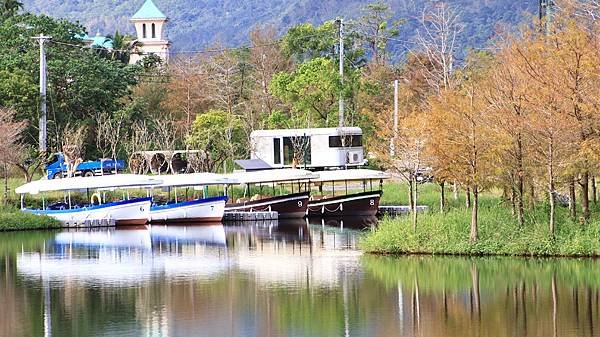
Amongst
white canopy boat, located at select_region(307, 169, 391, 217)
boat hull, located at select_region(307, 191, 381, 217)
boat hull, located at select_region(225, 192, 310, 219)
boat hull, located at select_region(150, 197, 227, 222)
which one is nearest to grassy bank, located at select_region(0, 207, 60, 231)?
boat hull, located at select_region(150, 197, 227, 222)

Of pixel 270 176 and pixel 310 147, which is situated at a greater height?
pixel 310 147

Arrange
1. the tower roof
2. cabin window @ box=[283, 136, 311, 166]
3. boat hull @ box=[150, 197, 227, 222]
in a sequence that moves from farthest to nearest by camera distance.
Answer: the tower roof
cabin window @ box=[283, 136, 311, 166]
boat hull @ box=[150, 197, 227, 222]

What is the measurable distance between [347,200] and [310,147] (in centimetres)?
1128

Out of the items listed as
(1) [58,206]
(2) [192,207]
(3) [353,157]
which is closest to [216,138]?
(3) [353,157]

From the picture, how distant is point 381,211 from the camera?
5544 centimetres

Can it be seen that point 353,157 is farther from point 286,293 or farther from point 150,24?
point 150,24

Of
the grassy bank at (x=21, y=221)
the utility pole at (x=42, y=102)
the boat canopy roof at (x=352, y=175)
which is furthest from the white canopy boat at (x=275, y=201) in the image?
the utility pole at (x=42, y=102)

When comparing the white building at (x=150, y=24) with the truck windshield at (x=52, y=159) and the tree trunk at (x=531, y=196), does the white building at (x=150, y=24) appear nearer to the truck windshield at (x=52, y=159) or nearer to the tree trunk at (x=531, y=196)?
the truck windshield at (x=52, y=159)

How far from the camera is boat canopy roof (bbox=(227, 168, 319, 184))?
2202 inches

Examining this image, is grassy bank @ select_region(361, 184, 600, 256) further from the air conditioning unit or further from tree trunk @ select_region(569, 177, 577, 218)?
the air conditioning unit

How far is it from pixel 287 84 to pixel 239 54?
20.6 m

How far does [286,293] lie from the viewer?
2966cm

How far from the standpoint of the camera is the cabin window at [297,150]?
66.0m

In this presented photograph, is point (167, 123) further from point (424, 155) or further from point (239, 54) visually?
point (424, 155)
